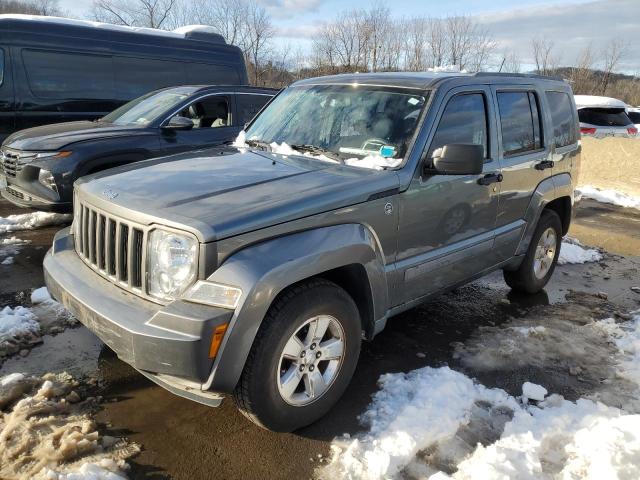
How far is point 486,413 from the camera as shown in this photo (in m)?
3.08

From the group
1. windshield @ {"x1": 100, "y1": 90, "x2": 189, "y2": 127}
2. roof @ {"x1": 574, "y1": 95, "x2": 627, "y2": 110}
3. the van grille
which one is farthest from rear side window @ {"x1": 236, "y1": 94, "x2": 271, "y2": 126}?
roof @ {"x1": 574, "y1": 95, "x2": 627, "y2": 110}

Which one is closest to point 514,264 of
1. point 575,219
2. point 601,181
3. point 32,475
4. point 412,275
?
point 412,275

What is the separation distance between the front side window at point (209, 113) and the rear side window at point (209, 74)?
113 inches

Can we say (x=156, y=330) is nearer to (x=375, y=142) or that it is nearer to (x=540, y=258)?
(x=375, y=142)

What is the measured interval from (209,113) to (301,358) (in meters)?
4.85

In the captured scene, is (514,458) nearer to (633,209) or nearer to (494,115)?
(494,115)

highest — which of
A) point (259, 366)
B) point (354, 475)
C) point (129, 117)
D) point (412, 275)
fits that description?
point (129, 117)

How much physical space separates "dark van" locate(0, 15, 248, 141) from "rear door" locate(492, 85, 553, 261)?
662 centimetres

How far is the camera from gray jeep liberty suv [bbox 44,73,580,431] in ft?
7.79

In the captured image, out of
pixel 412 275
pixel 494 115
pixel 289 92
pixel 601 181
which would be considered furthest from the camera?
pixel 601 181

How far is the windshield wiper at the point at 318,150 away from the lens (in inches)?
133

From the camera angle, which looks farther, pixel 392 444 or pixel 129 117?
pixel 129 117

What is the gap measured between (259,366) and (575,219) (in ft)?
25.4

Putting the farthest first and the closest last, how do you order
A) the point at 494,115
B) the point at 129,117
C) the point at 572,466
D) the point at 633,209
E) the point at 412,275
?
the point at 633,209
the point at 129,117
the point at 494,115
the point at 412,275
the point at 572,466
